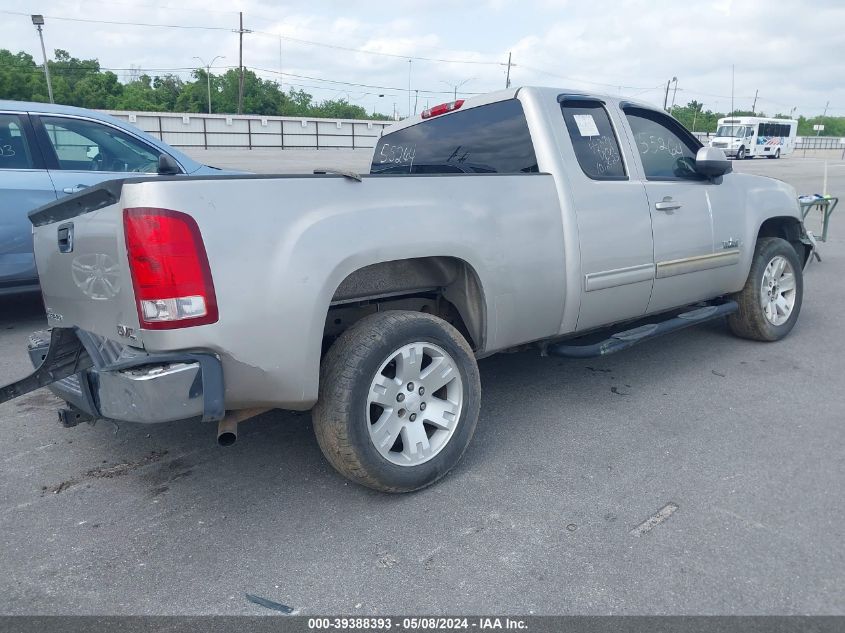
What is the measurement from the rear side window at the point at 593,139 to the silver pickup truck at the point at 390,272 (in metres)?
0.01

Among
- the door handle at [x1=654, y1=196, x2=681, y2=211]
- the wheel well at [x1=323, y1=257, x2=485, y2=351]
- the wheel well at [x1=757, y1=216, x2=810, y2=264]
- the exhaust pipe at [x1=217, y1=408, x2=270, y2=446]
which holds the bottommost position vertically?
the exhaust pipe at [x1=217, y1=408, x2=270, y2=446]

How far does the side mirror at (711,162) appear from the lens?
435 cm

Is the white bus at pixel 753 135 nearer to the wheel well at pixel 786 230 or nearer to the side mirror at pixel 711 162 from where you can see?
the wheel well at pixel 786 230

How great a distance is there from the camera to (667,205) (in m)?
4.14

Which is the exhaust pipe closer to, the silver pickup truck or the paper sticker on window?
the silver pickup truck

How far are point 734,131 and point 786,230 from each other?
1883 inches

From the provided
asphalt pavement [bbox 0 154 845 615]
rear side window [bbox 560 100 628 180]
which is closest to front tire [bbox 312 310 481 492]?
asphalt pavement [bbox 0 154 845 615]

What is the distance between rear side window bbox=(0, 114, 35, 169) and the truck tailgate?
8.95 feet

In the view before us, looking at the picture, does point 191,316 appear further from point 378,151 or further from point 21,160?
point 21,160

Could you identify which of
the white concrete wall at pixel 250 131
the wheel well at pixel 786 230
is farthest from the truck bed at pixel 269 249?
the white concrete wall at pixel 250 131

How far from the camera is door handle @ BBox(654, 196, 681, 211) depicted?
4.08 metres

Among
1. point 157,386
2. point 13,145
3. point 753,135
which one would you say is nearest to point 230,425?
point 157,386

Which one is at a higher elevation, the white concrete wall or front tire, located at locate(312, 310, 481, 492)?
the white concrete wall

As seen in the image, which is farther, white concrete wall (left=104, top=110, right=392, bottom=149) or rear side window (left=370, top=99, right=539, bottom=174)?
white concrete wall (left=104, top=110, right=392, bottom=149)
